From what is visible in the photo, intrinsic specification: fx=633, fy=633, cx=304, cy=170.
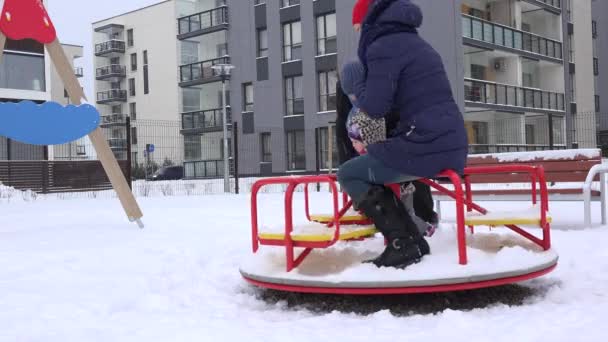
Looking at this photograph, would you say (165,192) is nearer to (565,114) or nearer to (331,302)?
(331,302)

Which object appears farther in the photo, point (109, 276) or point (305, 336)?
point (109, 276)

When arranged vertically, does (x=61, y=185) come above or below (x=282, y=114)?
below

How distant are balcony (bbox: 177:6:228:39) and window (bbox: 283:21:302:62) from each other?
501 centimetres

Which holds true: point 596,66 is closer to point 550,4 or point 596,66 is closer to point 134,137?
point 550,4

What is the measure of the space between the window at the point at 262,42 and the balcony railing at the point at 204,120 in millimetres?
4023

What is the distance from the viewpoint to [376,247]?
4.64 m

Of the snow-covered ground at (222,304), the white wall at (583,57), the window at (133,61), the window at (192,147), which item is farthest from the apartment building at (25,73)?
the white wall at (583,57)

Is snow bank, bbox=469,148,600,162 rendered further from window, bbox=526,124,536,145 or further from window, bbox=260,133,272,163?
window, bbox=526,124,536,145

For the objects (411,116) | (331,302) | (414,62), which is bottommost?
(331,302)

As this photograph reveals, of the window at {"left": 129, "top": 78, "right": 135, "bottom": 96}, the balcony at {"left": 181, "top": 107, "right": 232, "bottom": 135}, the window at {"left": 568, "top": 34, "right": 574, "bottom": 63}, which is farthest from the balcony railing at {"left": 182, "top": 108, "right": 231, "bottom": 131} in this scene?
the window at {"left": 568, "top": 34, "right": 574, "bottom": 63}

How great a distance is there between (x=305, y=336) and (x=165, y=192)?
15.3 metres

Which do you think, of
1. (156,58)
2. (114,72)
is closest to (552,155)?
(156,58)

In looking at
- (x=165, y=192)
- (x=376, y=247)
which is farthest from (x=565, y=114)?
(x=376, y=247)

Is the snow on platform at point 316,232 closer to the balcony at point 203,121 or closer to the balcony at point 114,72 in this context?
the balcony at point 203,121
